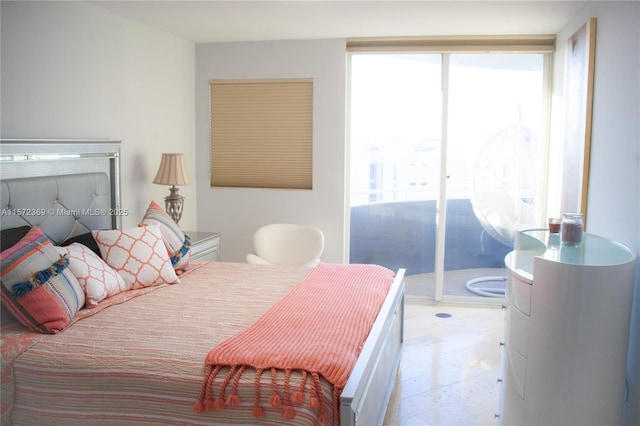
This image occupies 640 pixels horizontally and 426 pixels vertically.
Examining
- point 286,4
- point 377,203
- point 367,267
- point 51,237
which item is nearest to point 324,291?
point 367,267

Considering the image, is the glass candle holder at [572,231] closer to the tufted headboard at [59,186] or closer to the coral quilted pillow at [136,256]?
the coral quilted pillow at [136,256]

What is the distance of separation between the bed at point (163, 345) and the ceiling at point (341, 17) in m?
1.16

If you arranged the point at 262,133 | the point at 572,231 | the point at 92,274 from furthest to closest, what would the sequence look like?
1. the point at 262,133
2. the point at 92,274
3. the point at 572,231

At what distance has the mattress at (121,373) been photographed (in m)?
2.26

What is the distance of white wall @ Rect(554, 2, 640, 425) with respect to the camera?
8.95ft

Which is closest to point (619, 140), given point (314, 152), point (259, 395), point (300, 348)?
point (300, 348)

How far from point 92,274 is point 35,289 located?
15.6 inches

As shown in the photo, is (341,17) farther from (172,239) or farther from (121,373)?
(121,373)

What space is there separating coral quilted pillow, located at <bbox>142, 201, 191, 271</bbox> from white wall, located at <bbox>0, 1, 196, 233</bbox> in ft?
1.79

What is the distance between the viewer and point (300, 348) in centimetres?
244

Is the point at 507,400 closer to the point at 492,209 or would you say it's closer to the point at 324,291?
the point at 324,291

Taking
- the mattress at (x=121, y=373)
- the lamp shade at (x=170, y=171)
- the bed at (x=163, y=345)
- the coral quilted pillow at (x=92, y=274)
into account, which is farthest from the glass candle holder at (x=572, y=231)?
the lamp shade at (x=170, y=171)

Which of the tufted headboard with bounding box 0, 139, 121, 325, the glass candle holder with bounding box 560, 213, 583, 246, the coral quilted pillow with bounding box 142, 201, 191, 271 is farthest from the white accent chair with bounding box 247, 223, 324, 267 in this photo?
the glass candle holder with bounding box 560, 213, 583, 246

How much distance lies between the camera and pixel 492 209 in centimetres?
523
